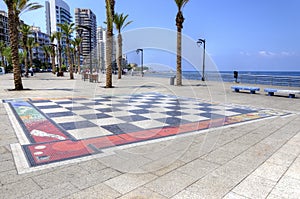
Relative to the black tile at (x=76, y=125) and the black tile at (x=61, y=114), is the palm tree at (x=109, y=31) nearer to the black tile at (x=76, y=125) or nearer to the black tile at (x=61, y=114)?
the black tile at (x=61, y=114)

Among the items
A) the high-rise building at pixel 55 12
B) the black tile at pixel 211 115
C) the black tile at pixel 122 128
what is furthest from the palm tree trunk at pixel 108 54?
the high-rise building at pixel 55 12

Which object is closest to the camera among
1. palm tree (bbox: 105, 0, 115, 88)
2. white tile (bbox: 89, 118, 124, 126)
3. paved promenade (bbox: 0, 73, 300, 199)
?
paved promenade (bbox: 0, 73, 300, 199)

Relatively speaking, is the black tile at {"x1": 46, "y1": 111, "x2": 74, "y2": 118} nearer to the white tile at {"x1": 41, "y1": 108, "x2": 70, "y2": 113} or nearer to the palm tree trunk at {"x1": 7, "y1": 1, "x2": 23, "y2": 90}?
the white tile at {"x1": 41, "y1": 108, "x2": 70, "y2": 113}

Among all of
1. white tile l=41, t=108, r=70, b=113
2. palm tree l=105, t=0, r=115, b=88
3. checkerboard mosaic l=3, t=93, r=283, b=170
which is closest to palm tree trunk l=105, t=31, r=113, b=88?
palm tree l=105, t=0, r=115, b=88

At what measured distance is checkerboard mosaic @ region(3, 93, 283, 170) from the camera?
152 inches

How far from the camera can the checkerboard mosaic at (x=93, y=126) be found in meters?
3.85

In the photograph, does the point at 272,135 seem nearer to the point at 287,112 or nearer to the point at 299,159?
the point at 299,159

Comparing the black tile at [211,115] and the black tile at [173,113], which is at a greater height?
the black tile at [173,113]

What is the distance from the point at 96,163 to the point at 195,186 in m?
1.51

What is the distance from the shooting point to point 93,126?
5344mm

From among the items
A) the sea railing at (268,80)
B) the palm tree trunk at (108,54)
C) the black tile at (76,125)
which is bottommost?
the black tile at (76,125)

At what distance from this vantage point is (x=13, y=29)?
12.4 metres

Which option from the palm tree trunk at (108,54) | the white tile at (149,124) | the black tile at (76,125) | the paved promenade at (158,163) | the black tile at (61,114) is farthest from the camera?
the palm tree trunk at (108,54)

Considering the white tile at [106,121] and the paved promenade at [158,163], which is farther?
the white tile at [106,121]
